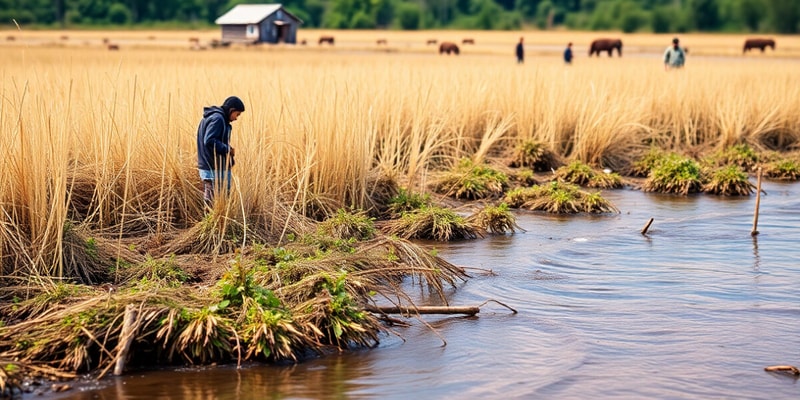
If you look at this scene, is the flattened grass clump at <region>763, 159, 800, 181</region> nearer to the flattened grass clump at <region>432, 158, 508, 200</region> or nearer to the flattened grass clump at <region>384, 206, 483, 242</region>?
the flattened grass clump at <region>432, 158, 508, 200</region>

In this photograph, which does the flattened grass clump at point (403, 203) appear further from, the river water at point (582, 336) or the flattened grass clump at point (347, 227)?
the flattened grass clump at point (347, 227)

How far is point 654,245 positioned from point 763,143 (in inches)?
307

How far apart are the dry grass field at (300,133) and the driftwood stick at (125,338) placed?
3.60 ft

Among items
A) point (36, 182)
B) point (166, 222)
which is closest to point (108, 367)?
point (36, 182)

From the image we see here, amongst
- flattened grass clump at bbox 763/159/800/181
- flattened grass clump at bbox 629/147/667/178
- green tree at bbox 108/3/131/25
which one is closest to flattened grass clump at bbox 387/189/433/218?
flattened grass clump at bbox 629/147/667/178

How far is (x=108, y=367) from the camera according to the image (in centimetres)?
545

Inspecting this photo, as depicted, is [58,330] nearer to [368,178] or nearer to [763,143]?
[368,178]

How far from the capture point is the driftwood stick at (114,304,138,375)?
5.46 meters

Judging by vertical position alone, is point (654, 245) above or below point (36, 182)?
below

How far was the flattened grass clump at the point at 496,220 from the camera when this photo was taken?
985 cm

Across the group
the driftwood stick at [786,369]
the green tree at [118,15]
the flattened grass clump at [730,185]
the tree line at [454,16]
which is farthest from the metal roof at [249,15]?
the driftwood stick at [786,369]

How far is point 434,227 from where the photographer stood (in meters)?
9.48

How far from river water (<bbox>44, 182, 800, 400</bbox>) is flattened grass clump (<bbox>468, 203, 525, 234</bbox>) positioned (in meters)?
0.23

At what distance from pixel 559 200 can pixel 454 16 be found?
106578mm
